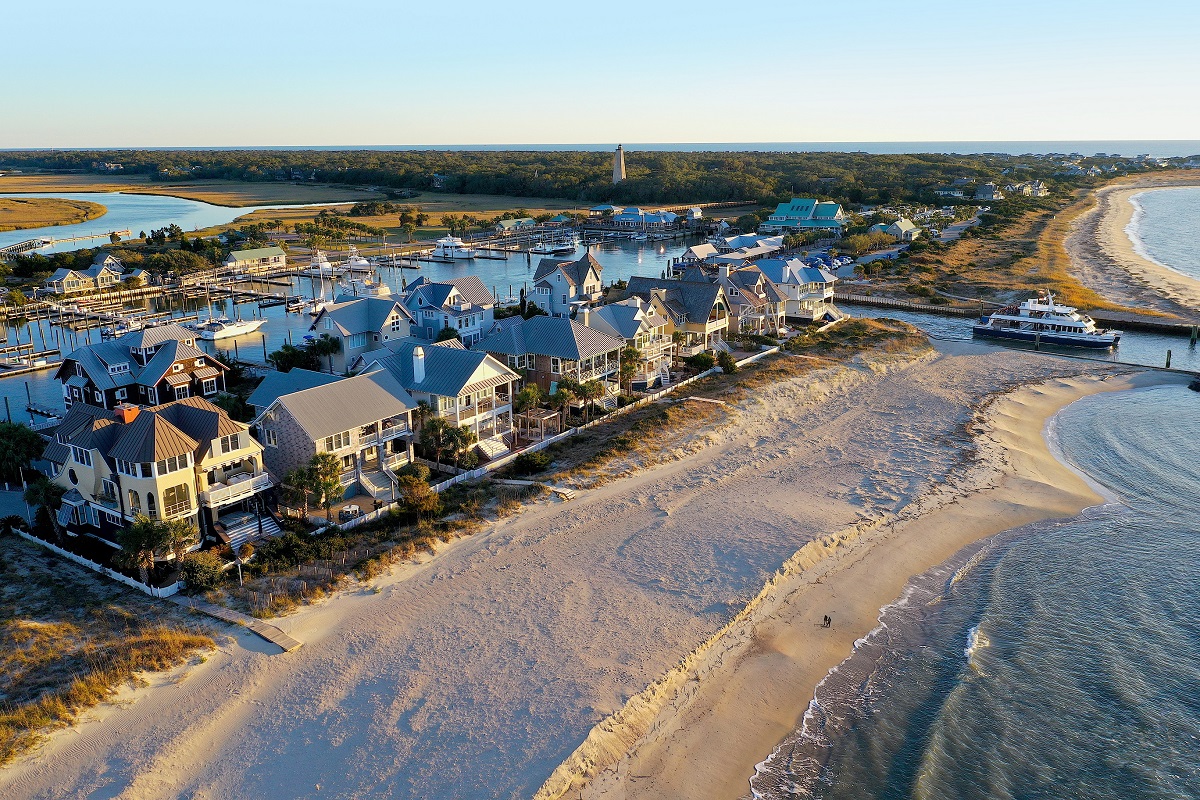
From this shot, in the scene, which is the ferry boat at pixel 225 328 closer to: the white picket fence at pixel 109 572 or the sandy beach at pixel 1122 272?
the white picket fence at pixel 109 572

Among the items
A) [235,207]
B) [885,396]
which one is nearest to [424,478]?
[885,396]

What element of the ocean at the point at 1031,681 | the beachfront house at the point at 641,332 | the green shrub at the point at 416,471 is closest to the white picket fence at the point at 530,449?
the green shrub at the point at 416,471

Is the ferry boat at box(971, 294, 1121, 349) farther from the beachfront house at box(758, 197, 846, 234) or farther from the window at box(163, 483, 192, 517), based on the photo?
the beachfront house at box(758, 197, 846, 234)

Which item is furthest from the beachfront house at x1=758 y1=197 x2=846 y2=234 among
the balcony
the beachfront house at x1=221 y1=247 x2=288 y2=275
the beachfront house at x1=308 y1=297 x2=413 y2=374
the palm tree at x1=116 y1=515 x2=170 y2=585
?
the palm tree at x1=116 y1=515 x2=170 y2=585

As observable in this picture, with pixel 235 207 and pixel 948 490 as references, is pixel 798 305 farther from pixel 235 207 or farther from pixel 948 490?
pixel 235 207

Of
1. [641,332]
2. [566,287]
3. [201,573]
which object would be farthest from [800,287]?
[201,573]

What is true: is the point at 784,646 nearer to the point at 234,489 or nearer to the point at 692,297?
the point at 234,489
